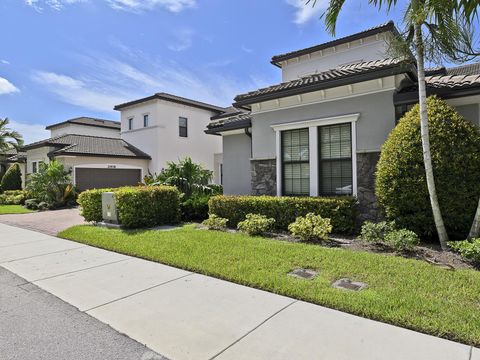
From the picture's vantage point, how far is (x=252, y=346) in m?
3.08

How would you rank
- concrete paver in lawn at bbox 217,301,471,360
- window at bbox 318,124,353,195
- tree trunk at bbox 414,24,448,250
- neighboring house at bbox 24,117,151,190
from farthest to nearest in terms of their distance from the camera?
neighboring house at bbox 24,117,151,190 < window at bbox 318,124,353,195 < tree trunk at bbox 414,24,448,250 < concrete paver in lawn at bbox 217,301,471,360

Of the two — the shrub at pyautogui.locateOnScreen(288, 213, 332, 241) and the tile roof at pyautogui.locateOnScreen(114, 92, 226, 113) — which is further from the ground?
the tile roof at pyautogui.locateOnScreen(114, 92, 226, 113)

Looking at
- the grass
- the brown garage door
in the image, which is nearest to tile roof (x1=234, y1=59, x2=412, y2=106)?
the grass

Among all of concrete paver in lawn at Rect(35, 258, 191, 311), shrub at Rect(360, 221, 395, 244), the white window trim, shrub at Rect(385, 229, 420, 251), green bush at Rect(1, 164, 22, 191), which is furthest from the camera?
green bush at Rect(1, 164, 22, 191)

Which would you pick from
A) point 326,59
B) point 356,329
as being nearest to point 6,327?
point 356,329

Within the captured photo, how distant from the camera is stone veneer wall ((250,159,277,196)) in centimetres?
972

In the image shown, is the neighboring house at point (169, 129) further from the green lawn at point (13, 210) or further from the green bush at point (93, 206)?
the green bush at point (93, 206)

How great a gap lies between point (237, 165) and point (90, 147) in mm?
14569

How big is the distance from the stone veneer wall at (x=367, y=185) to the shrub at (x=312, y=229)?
4.18ft

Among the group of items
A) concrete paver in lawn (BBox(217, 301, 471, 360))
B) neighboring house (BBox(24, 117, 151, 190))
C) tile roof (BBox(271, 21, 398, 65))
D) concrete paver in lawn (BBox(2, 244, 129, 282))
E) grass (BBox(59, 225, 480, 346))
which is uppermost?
tile roof (BBox(271, 21, 398, 65))

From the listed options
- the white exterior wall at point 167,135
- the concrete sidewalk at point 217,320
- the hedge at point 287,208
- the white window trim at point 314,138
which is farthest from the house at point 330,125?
the white exterior wall at point 167,135

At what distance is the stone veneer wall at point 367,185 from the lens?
787cm

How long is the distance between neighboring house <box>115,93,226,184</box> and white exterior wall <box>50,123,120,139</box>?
8.09 m

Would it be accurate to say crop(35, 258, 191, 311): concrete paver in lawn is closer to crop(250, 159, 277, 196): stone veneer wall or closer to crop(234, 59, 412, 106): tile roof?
crop(250, 159, 277, 196): stone veneer wall
